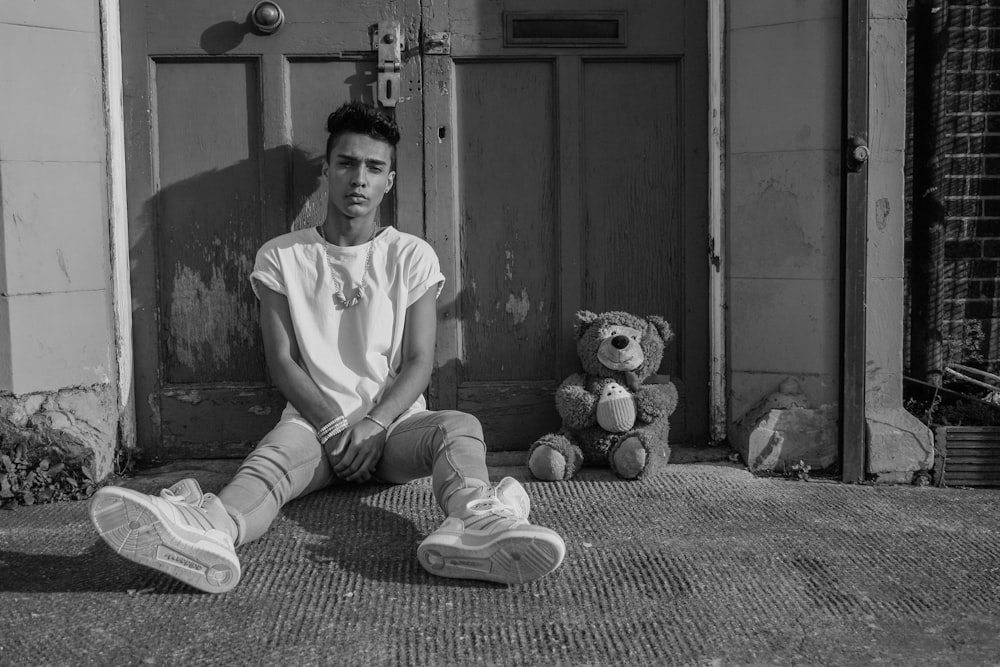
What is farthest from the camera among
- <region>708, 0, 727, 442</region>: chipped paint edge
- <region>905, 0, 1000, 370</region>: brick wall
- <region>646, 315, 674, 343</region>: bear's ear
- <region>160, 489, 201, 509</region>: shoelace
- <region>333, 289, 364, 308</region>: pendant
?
<region>905, 0, 1000, 370</region>: brick wall

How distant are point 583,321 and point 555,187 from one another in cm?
61

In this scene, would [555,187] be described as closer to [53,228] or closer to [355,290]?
[355,290]

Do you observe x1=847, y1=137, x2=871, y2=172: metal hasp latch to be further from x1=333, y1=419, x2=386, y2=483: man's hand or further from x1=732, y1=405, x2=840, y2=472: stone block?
x1=333, y1=419, x2=386, y2=483: man's hand

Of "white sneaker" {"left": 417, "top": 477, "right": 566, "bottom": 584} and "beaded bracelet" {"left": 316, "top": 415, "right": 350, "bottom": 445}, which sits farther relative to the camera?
"beaded bracelet" {"left": 316, "top": 415, "right": 350, "bottom": 445}

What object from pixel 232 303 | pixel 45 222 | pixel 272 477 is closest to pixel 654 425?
pixel 272 477

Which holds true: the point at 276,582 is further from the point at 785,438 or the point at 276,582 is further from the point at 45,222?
the point at 785,438

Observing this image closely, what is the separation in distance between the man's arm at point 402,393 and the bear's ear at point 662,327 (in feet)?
2.93

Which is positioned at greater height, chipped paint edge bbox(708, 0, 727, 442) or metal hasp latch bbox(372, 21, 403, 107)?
metal hasp latch bbox(372, 21, 403, 107)

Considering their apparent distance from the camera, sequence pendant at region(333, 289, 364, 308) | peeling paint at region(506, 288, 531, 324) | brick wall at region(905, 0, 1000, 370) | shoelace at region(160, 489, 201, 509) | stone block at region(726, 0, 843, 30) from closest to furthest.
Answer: shoelace at region(160, 489, 201, 509) < pendant at region(333, 289, 364, 308) < stone block at region(726, 0, 843, 30) < peeling paint at region(506, 288, 531, 324) < brick wall at region(905, 0, 1000, 370)

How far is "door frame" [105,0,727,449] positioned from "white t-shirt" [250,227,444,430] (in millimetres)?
406

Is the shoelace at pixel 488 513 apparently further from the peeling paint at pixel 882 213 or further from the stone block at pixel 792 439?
the peeling paint at pixel 882 213

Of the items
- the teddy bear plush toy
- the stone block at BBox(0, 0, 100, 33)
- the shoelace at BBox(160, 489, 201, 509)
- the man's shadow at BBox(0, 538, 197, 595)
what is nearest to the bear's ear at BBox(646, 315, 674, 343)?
the teddy bear plush toy

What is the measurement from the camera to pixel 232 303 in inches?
155

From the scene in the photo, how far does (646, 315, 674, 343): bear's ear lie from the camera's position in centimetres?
377
